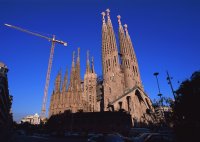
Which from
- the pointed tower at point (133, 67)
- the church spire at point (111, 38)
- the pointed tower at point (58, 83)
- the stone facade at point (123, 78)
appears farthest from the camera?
the pointed tower at point (58, 83)

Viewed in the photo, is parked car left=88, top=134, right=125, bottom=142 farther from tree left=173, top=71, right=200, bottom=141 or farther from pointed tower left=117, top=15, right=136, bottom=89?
pointed tower left=117, top=15, right=136, bottom=89

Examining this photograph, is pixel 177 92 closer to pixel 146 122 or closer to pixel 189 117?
pixel 189 117

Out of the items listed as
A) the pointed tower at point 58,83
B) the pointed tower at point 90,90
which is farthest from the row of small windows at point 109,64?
the pointed tower at point 58,83

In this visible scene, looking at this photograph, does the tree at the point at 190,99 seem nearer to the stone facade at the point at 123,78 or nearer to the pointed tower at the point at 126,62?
the stone facade at the point at 123,78

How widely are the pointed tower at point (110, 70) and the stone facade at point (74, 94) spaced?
1351 cm

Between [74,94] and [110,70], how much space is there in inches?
835

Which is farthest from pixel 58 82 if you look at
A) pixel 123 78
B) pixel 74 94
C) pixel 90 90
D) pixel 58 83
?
pixel 123 78

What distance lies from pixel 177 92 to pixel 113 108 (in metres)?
19.6

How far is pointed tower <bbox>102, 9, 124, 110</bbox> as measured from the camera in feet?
205

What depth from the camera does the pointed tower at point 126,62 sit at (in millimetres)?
66938

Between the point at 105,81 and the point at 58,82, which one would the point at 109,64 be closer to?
the point at 105,81

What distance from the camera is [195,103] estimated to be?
24828 millimetres

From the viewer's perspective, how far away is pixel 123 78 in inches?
2744

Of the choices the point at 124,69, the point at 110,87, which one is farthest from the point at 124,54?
the point at 110,87
